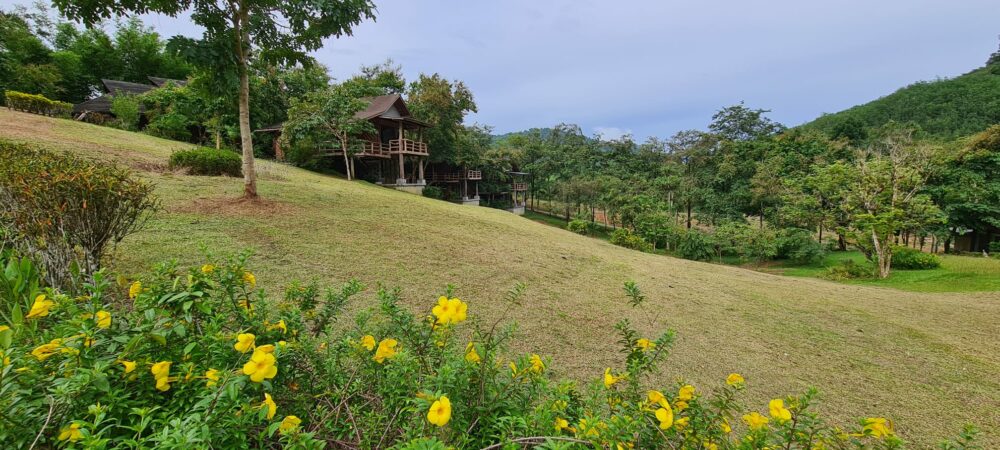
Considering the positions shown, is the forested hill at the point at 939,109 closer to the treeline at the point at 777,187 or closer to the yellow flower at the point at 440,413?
the treeline at the point at 777,187

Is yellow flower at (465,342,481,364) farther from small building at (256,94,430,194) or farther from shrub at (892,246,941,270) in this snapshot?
small building at (256,94,430,194)

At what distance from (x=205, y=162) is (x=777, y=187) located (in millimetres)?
21628

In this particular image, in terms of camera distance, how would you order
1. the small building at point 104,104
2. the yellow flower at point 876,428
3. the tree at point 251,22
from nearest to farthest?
the yellow flower at point 876,428
the tree at point 251,22
the small building at point 104,104

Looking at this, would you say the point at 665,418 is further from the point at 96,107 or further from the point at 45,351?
the point at 96,107

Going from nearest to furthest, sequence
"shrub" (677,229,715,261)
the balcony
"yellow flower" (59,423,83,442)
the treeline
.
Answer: "yellow flower" (59,423,83,442)
the treeline
"shrub" (677,229,715,261)
the balcony

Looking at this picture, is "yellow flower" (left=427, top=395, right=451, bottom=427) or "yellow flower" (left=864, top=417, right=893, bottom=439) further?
"yellow flower" (left=864, top=417, right=893, bottom=439)

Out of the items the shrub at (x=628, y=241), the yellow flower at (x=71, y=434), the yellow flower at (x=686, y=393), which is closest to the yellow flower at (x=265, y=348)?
the yellow flower at (x=71, y=434)

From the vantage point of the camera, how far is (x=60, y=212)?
2334mm

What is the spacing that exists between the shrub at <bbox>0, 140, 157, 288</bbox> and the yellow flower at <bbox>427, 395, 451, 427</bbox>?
2516mm

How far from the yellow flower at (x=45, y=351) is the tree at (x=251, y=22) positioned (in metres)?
5.68

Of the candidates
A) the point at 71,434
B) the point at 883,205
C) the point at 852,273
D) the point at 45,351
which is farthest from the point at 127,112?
the point at 883,205

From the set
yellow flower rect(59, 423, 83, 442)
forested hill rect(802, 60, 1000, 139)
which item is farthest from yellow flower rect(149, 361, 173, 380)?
forested hill rect(802, 60, 1000, 139)

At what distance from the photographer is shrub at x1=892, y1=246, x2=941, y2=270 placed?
36.2 feet

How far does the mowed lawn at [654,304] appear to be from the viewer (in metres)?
3.20
